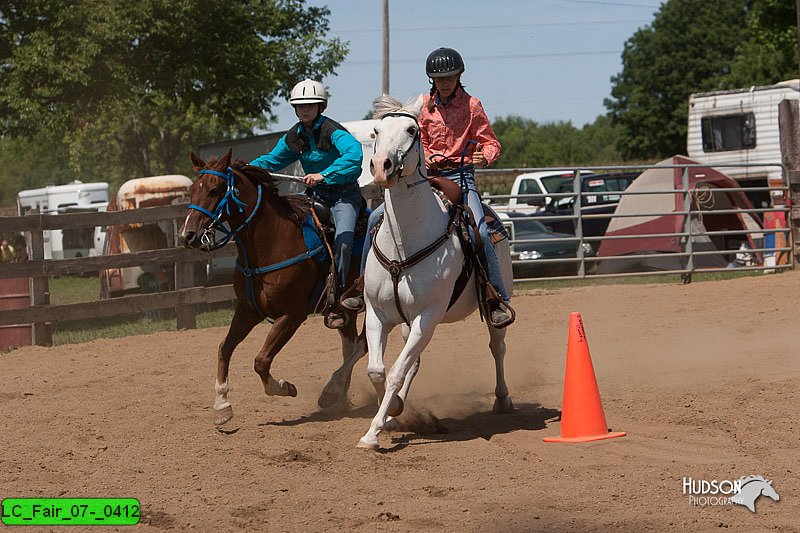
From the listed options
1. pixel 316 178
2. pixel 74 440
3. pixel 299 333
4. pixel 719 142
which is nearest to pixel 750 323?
pixel 299 333

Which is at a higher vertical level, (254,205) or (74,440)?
Result: (254,205)

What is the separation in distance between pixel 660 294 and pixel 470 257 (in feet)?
27.3

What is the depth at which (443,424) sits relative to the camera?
7262 mm

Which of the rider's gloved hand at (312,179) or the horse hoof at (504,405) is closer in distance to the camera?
the rider's gloved hand at (312,179)

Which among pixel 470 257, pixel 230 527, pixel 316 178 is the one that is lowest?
pixel 230 527

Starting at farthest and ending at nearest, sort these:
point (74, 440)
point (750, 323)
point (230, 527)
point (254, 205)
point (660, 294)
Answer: point (660, 294)
point (750, 323)
point (254, 205)
point (74, 440)
point (230, 527)

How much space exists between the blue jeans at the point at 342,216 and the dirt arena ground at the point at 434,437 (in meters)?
1.17

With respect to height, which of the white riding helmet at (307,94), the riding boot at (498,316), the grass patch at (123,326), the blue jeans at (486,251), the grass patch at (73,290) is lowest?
the grass patch at (123,326)

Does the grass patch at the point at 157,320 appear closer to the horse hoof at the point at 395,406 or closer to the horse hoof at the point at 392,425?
the horse hoof at the point at 392,425

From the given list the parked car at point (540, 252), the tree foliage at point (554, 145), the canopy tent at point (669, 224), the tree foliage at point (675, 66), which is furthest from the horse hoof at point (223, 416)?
the tree foliage at point (675, 66)

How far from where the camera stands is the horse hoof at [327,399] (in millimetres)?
7818

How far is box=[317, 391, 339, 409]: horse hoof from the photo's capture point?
7818mm

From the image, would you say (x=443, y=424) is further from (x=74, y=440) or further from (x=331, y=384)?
(x=74, y=440)

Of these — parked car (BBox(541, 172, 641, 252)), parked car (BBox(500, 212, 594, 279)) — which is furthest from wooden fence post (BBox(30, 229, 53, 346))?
parked car (BBox(541, 172, 641, 252))
